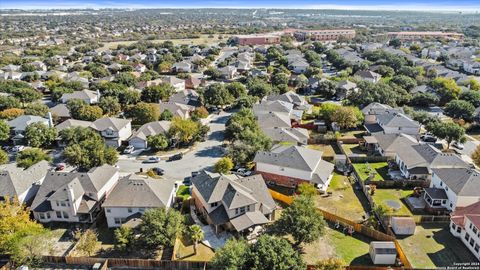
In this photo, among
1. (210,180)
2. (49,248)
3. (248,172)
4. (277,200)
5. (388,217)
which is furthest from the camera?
(248,172)

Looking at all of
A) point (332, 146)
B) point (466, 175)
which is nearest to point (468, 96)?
point (332, 146)

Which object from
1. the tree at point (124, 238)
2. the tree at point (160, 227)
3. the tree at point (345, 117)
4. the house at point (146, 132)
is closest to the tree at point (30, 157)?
the house at point (146, 132)

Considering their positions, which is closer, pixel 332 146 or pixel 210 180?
pixel 210 180

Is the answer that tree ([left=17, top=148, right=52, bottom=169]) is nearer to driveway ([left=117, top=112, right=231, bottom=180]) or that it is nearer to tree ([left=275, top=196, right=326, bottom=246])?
driveway ([left=117, top=112, right=231, bottom=180])

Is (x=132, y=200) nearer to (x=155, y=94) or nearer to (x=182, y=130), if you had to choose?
(x=182, y=130)

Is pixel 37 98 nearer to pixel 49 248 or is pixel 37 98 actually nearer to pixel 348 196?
pixel 49 248

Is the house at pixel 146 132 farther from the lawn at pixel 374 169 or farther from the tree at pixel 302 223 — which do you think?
the tree at pixel 302 223
